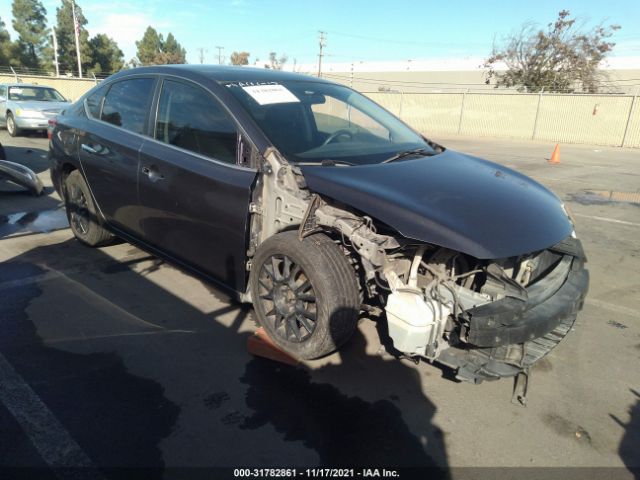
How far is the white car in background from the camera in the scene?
12875 mm

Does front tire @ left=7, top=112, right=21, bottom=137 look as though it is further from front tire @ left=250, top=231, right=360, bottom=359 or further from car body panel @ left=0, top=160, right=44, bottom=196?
front tire @ left=250, top=231, right=360, bottom=359

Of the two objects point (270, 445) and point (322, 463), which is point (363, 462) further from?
point (270, 445)

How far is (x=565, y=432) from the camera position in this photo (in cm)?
246

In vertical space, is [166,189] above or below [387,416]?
above

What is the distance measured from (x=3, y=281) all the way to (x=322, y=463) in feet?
10.8

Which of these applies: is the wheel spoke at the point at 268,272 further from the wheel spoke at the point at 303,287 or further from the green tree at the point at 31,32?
the green tree at the point at 31,32

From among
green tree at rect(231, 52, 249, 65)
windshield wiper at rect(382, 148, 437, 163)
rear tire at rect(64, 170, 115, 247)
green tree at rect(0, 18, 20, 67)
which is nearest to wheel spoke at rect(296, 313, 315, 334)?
windshield wiper at rect(382, 148, 437, 163)

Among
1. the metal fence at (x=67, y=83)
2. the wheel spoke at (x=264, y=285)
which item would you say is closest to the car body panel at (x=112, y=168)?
the wheel spoke at (x=264, y=285)

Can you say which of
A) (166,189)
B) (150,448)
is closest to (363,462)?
(150,448)

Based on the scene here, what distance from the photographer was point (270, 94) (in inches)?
133

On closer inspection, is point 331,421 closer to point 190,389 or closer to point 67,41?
point 190,389

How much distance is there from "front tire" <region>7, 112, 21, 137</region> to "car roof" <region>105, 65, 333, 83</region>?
11.5 meters

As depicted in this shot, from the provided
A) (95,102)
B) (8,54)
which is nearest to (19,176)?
(95,102)

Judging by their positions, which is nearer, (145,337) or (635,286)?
(145,337)
